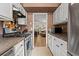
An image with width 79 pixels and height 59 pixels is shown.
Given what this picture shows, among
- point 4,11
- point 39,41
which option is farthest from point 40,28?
point 4,11

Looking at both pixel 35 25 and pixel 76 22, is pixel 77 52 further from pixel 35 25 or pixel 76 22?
pixel 35 25

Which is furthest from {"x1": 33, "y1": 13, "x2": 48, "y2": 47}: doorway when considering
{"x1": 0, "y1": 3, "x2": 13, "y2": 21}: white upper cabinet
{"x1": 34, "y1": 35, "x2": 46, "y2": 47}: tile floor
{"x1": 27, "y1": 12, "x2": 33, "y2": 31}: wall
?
{"x1": 0, "y1": 3, "x2": 13, "y2": 21}: white upper cabinet

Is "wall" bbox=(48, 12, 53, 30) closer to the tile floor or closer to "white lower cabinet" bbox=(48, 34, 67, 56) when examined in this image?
the tile floor

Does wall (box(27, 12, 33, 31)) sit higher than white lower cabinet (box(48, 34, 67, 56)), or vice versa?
wall (box(27, 12, 33, 31))

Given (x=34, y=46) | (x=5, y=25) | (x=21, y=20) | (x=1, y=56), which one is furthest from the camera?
(x=34, y=46)

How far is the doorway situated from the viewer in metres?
6.67

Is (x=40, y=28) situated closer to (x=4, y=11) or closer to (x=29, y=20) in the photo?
(x=29, y=20)

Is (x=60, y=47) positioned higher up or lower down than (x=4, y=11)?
lower down

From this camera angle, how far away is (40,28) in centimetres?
678

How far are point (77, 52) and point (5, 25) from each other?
2.26 meters

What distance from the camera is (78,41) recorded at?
4.45 feet

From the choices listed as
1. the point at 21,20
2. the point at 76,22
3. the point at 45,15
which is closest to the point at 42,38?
the point at 45,15

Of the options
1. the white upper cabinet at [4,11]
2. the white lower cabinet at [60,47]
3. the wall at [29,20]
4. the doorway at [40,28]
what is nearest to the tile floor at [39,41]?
the doorway at [40,28]

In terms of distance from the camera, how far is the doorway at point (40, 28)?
6.67m
